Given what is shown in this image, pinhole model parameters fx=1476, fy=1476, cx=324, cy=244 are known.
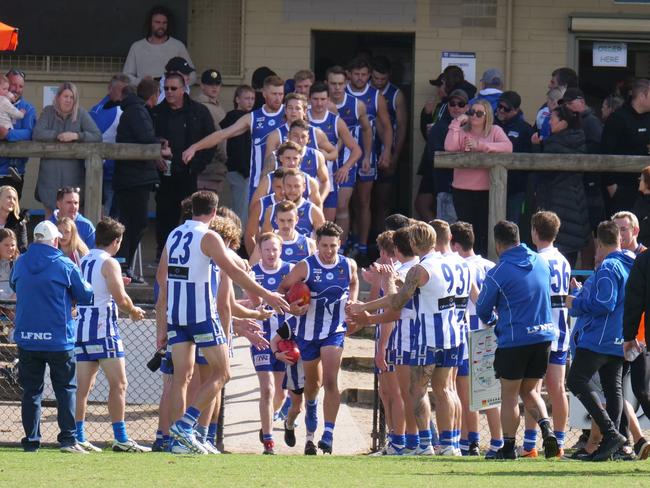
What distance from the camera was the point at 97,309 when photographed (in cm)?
1150

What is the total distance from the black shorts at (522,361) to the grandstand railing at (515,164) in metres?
3.49

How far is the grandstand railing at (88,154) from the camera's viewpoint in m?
14.6

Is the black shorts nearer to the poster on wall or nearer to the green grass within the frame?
the green grass

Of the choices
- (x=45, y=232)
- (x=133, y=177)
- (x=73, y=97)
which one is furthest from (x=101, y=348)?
(x=73, y=97)

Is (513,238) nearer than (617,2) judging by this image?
Yes

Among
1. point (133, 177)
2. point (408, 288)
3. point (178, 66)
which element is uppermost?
point (178, 66)

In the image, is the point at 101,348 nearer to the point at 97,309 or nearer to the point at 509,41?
the point at 97,309

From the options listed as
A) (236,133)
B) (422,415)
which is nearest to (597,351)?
(422,415)

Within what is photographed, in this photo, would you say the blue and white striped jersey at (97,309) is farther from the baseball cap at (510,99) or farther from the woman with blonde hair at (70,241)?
the baseball cap at (510,99)

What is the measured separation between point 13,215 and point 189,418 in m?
4.20

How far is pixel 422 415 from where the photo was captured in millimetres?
11648

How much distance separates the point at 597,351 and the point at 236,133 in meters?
5.43

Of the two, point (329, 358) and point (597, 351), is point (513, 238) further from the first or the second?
point (329, 358)

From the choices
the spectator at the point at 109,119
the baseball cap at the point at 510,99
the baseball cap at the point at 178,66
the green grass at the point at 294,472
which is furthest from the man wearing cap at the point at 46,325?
the baseball cap at the point at 510,99
